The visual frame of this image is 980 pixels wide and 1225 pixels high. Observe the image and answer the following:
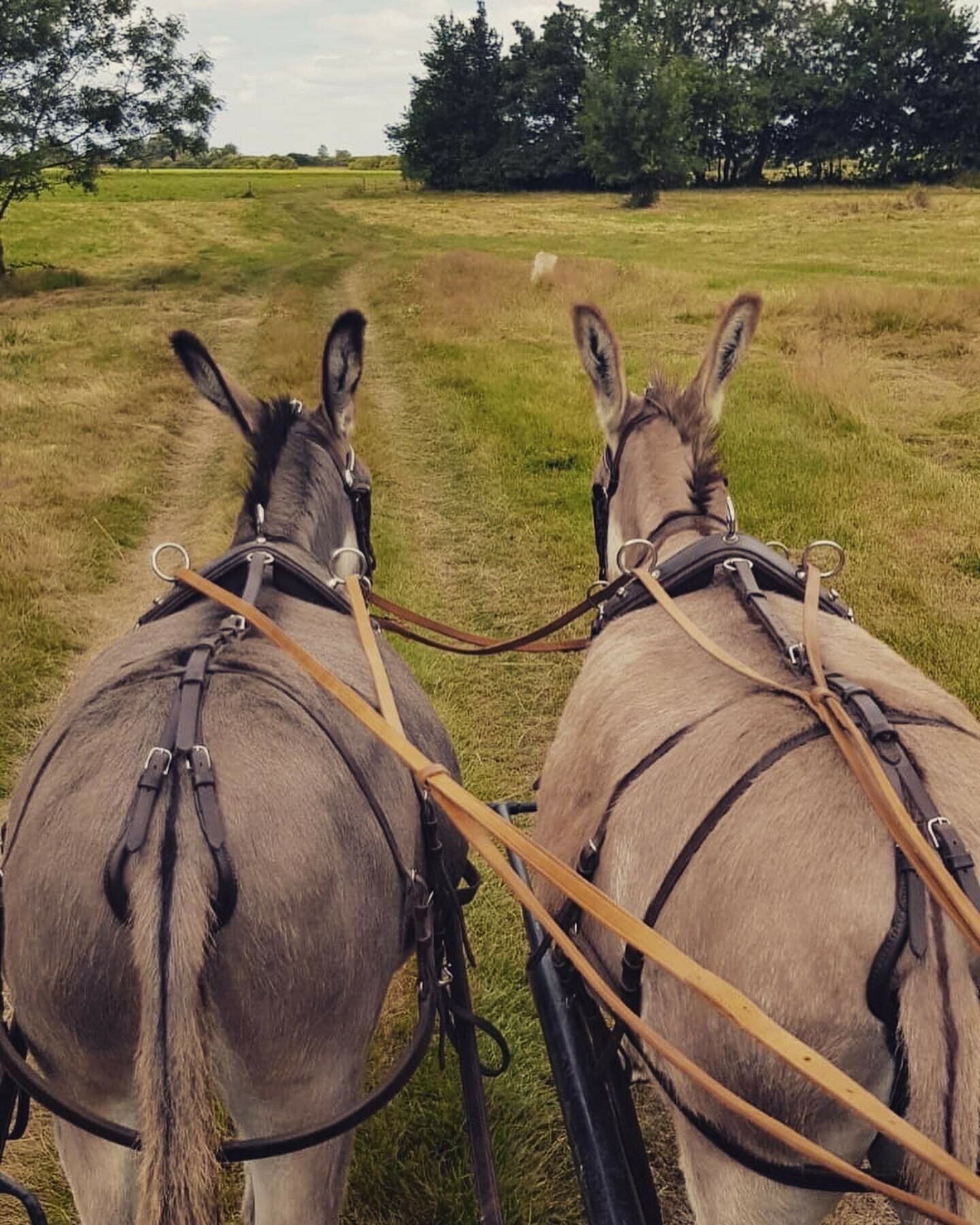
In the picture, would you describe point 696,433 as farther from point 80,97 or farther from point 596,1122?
point 80,97

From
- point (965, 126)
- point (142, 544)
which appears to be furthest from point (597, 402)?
point (965, 126)

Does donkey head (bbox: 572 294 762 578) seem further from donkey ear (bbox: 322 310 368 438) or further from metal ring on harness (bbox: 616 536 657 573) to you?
donkey ear (bbox: 322 310 368 438)

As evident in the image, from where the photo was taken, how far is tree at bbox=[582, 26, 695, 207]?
47094mm

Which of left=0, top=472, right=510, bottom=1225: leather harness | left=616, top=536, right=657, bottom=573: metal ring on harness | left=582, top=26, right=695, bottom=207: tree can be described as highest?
left=582, top=26, right=695, bottom=207: tree

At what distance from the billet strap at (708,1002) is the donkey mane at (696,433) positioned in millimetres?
1962

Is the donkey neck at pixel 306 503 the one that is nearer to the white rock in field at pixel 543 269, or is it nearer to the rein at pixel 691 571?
the rein at pixel 691 571

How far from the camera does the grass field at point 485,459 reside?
3.74 m

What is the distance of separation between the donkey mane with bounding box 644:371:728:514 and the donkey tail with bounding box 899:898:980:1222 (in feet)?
7.28

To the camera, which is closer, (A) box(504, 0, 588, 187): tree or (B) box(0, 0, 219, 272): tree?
(B) box(0, 0, 219, 272): tree

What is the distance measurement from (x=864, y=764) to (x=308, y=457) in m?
2.61

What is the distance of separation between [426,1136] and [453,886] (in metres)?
0.84

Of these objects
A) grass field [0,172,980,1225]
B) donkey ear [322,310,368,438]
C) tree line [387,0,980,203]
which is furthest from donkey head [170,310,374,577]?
tree line [387,0,980,203]

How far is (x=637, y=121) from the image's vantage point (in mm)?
47312

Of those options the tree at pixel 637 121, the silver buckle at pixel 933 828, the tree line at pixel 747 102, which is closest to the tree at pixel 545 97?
the tree line at pixel 747 102
